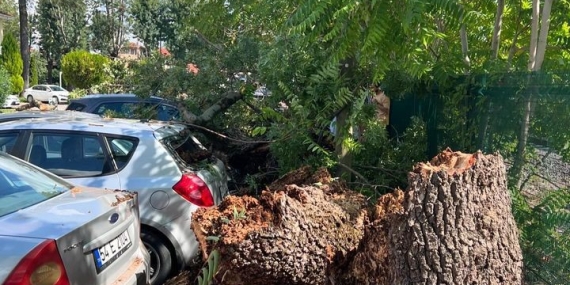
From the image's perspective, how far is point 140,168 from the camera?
4.72m

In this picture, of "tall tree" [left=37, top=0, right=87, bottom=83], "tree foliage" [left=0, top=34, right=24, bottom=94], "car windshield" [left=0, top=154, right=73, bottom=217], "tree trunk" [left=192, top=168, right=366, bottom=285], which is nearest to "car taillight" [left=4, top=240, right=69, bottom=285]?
"car windshield" [left=0, top=154, right=73, bottom=217]

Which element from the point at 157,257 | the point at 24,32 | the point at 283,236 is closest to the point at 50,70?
the point at 24,32

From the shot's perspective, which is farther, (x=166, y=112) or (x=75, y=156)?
(x=166, y=112)

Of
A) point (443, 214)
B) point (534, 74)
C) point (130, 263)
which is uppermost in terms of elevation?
point (534, 74)

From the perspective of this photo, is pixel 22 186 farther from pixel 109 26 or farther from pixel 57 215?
pixel 109 26

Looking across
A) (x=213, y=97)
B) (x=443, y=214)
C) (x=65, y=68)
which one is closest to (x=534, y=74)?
(x=443, y=214)

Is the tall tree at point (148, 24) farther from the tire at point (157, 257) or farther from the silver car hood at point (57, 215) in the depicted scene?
the silver car hood at point (57, 215)

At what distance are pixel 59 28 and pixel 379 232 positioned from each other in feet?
204

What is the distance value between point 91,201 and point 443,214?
2323mm

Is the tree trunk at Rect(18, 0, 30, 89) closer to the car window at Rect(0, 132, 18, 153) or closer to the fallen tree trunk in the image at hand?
the car window at Rect(0, 132, 18, 153)

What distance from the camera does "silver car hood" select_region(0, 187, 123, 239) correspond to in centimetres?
276

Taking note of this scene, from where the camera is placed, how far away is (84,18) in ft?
199

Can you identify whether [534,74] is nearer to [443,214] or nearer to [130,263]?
[443,214]

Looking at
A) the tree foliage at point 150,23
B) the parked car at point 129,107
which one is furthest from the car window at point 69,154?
the tree foliage at point 150,23
